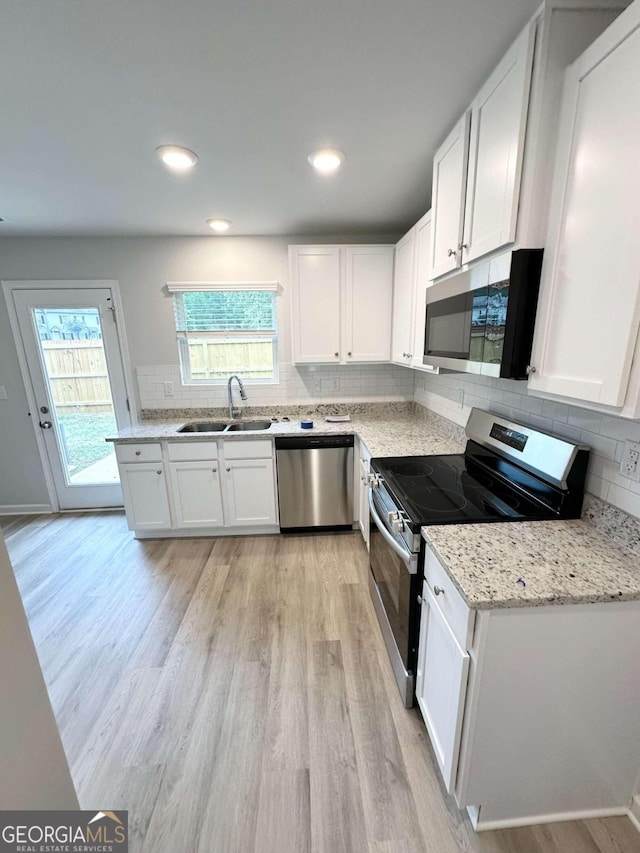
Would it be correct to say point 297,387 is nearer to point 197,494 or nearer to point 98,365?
point 197,494

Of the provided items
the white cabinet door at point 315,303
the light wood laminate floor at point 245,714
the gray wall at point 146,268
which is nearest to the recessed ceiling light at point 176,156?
the white cabinet door at point 315,303

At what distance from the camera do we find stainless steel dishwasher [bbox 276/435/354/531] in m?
2.63

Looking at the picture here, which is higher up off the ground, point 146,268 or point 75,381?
point 146,268

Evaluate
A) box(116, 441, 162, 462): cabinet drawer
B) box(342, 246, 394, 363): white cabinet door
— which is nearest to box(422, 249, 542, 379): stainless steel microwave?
box(342, 246, 394, 363): white cabinet door

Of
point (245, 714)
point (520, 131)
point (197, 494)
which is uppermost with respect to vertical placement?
point (520, 131)

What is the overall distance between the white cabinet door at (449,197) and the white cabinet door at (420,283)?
0.78 feet

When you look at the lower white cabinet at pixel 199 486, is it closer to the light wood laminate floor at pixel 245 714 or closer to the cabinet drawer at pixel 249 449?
the cabinet drawer at pixel 249 449

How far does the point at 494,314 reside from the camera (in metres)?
1.20

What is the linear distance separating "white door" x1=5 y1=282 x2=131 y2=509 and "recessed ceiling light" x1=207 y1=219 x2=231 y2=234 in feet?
3.72

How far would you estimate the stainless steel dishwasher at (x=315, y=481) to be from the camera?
2.63 m

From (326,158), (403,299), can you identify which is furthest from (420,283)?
(326,158)

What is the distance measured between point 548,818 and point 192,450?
261 cm

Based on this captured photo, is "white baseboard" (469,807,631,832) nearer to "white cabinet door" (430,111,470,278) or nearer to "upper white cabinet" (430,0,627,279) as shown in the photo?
"upper white cabinet" (430,0,627,279)

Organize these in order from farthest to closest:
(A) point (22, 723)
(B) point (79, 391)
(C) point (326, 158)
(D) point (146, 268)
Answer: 1. (B) point (79, 391)
2. (D) point (146, 268)
3. (C) point (326, 158)
4. (A) point (22, 723)
